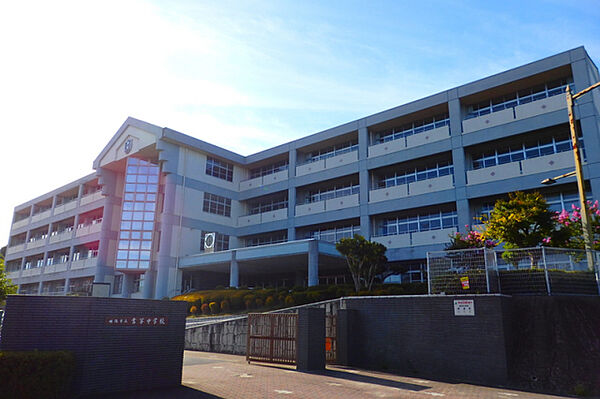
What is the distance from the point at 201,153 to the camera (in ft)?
131

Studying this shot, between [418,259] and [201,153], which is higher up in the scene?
[201,153]

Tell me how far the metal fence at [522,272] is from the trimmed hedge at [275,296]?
8.66 meters

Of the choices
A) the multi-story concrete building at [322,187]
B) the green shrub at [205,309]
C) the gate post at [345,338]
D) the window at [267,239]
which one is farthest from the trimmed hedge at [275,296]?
the window at [267,239]

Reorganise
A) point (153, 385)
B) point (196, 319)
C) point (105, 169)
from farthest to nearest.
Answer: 1. point (105, 169)
2. point (196, 319)
3. point (153, 385)

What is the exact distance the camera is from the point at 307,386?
11258mm

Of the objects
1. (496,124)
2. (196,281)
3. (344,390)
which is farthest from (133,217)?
(344,390)

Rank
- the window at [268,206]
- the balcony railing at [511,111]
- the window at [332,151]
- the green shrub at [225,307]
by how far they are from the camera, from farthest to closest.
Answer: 1. the window at [268,206]
2. the window at [332,151]
3. the green shrub at [225,307]
4. the balcony railing at [511,111]

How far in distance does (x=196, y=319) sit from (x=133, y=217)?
1497cm

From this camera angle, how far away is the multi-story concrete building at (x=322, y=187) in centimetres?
2716

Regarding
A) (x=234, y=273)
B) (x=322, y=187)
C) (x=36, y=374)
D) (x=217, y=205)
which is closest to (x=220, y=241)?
(x=217, y=205)

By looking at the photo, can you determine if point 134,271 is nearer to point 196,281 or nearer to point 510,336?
point 196,281

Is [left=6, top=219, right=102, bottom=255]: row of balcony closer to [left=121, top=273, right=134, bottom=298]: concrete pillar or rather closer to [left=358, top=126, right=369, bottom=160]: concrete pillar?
[left=121, top=273, right=134, bottom=298]: concrete pillar

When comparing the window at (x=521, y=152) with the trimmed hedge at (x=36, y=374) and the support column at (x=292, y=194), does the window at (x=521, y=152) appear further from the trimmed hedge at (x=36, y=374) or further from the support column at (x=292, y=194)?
the trimmed hedge at (x=36, y=374)

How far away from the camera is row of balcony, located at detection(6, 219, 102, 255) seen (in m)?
45.7
